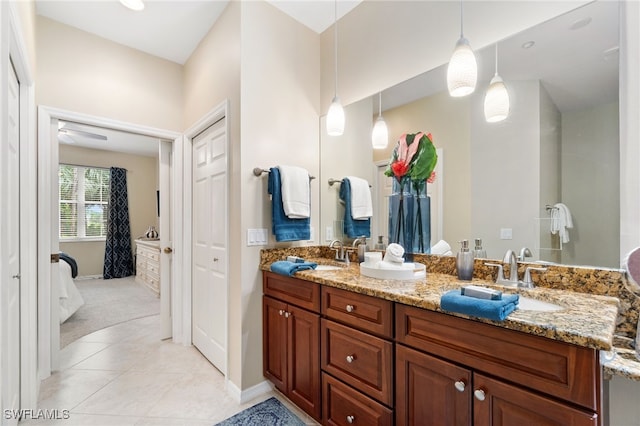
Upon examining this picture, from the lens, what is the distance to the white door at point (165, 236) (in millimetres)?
2969

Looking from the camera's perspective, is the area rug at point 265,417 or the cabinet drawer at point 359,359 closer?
the cabinet drawer at point 359,359

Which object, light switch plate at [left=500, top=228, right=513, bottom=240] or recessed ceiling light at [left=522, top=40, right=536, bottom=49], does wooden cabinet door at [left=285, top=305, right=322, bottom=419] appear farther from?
recessed ceiling light at [left=522, top=40, right=536, bottom=49]

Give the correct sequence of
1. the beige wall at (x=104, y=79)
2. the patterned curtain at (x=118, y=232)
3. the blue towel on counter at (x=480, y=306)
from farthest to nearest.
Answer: the patterned curtain at (x=118, y=232), the beige wall at (x=104, y=79), the blue towel on counter at (x=480, y=306)

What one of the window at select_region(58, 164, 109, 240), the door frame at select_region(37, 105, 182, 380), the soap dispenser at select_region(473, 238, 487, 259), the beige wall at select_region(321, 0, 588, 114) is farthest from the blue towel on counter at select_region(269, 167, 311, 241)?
the window at select_region(58, 164, 109, 240)

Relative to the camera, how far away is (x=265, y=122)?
2.14m

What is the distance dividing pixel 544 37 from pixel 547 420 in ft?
5.08

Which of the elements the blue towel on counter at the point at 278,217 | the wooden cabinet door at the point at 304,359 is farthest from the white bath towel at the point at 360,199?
the wooden cabinet door at the point at 304,359

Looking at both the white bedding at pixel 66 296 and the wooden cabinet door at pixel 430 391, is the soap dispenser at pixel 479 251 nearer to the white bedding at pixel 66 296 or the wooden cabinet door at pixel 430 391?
the wooden cabinet door at pixel 430 391

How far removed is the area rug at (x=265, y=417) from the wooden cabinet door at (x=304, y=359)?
0.11 m

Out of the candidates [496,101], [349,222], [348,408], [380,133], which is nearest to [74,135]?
[349,222]

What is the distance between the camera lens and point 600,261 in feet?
3.99

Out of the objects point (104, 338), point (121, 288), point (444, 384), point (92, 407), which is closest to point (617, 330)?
point (444, 384)

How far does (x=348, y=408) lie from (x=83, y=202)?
22.0ft

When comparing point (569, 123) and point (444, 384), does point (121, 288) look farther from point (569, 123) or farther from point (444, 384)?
point (569, 123)
